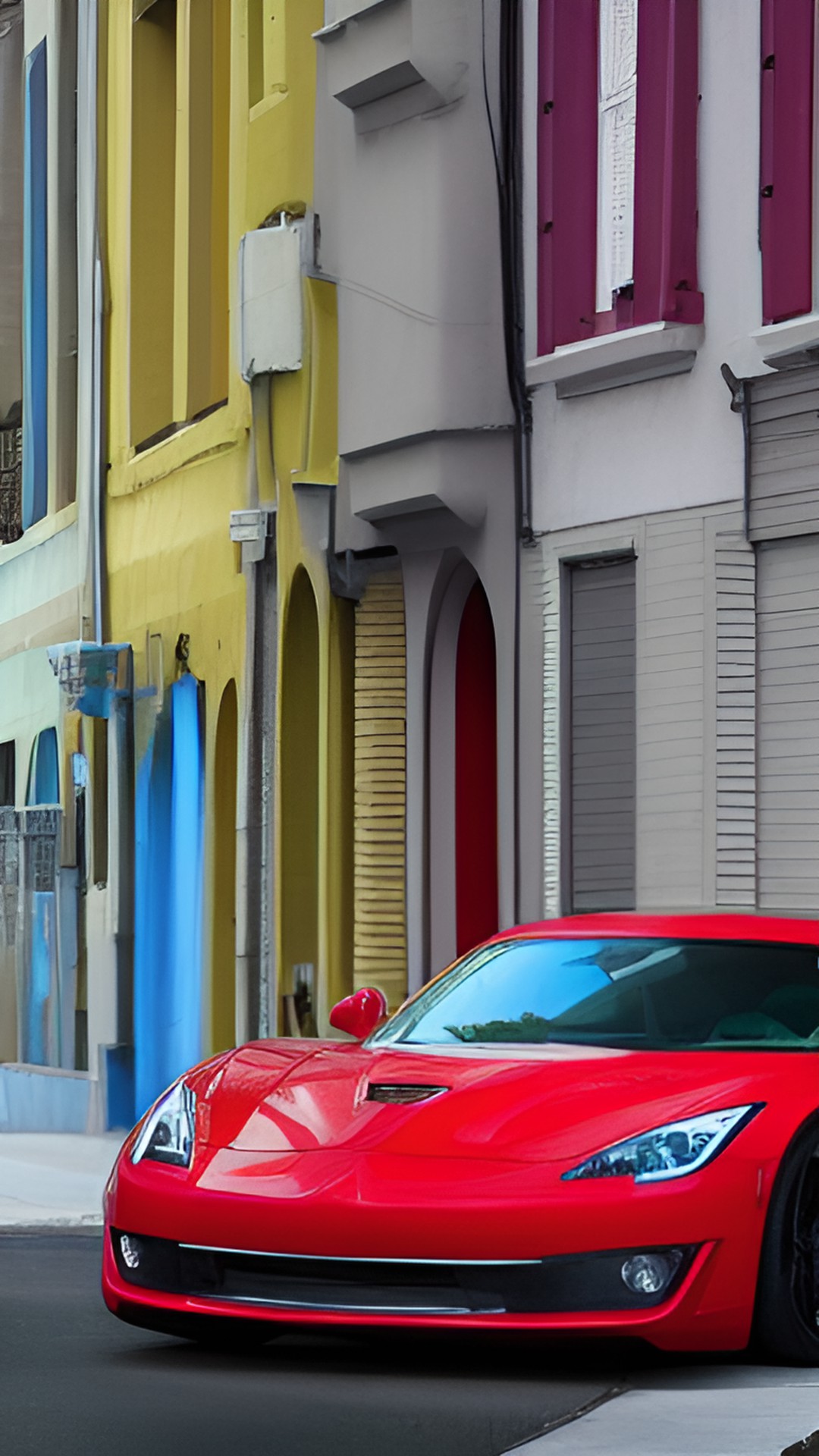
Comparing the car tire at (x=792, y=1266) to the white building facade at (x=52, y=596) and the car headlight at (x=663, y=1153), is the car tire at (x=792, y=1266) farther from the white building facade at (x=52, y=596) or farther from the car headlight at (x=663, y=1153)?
the white building facade at (x=52, y=596)

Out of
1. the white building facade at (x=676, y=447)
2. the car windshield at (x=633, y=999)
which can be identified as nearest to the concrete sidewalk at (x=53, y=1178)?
the white building facade at (x=676, y=447)

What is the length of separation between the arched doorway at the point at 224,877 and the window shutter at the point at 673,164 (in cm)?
582

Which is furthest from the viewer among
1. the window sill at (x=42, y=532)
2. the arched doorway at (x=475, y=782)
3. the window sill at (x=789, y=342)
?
the window sill at (x=42, y=532)

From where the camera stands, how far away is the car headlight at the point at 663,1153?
24.7ft

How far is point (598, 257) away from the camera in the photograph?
15.9 metres

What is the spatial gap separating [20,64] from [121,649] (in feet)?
24.2

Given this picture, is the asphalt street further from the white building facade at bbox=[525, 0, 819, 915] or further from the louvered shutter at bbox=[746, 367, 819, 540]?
the louvered shutter at bbox=[746, 367, 819, 540]

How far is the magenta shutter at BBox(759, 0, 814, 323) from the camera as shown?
14141 mm

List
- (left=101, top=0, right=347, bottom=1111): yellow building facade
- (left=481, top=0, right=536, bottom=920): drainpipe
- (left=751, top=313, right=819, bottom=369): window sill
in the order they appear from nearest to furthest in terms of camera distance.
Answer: (left=751, top=313, right=819, bottom=369): window sill → (left=481, top=0, right=536, bottom=920): drainpipe → (left=101, top=0, right=347, bottom=1111): yellow building facade

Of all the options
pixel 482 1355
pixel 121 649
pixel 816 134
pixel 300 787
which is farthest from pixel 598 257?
pixel 482 1355

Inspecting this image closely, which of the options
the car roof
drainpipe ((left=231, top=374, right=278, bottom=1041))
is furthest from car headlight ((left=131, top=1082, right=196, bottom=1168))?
drainpipe ((left=231, top=374, right=278, bottom=1041))

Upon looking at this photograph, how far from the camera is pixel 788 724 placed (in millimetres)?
14477

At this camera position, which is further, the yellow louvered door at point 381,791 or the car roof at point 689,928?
the yellow louvered door at point 381,791

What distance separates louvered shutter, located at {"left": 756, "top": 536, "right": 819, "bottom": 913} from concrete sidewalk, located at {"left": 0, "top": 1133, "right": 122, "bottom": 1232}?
12.5ft
